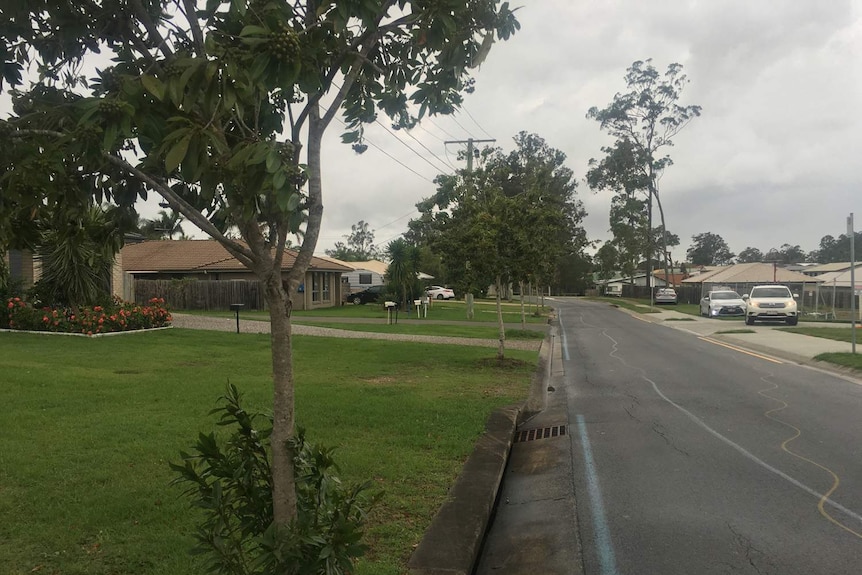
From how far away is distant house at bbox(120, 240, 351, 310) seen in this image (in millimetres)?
37156

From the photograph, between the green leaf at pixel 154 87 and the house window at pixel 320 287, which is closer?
the green leaf at pixel 154 87

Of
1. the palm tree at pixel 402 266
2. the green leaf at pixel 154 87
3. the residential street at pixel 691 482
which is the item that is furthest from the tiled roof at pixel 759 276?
the green leaf at pixel 154 87

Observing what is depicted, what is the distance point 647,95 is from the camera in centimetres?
5591

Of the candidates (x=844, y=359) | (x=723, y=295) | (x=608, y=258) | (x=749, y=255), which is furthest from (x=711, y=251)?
(x=844, y=359)

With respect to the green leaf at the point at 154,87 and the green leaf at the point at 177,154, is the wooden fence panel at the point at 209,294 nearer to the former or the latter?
the green leaf at the point at 154,87

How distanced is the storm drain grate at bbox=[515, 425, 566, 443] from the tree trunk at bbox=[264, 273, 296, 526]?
224 inches

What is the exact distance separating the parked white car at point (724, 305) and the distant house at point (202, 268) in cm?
2088

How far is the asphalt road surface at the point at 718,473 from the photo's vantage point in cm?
473

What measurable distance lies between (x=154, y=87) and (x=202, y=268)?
36295mm

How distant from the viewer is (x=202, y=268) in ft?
122

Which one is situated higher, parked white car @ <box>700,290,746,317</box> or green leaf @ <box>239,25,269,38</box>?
green leaf @ <box>239,25,269,38</box>

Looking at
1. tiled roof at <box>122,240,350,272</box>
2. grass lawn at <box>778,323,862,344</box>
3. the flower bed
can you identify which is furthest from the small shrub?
tiled roof at <box>122,240,350,272</box>

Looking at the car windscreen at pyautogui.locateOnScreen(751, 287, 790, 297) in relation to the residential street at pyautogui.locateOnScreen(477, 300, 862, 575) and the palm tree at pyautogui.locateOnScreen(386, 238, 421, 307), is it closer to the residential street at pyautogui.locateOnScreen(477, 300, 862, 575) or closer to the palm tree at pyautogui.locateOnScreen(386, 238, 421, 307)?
the palm tree at pyautogui.locateOnScreen(386, 238, 421, 307)

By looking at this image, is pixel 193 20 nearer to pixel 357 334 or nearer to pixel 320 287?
pixel 357 334
